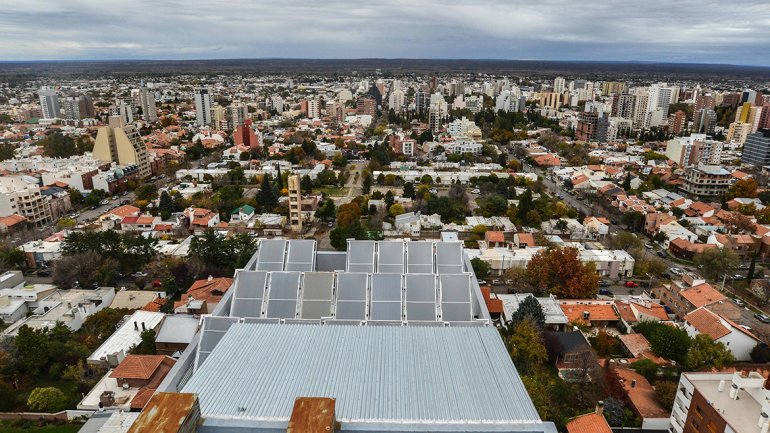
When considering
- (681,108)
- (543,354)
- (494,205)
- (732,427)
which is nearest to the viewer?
(732,427)

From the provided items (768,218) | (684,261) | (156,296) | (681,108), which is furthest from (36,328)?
(681,108)

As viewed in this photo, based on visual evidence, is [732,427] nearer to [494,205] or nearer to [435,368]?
[435,368]

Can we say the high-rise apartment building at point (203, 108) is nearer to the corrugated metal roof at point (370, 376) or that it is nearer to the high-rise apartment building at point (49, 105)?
the high-rise apartment building at point (49, 105)

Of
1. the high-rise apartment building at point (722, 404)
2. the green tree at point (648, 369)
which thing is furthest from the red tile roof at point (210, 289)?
the high-rise apartment building at point (722, 404)

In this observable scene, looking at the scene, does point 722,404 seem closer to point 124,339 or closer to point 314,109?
point 124,339

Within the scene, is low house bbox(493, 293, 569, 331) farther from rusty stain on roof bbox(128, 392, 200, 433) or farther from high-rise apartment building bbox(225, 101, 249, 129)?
high-rise apartment building bbox(225, 101, 249, 129)

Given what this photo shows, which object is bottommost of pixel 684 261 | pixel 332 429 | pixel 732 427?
pixel 684 261
